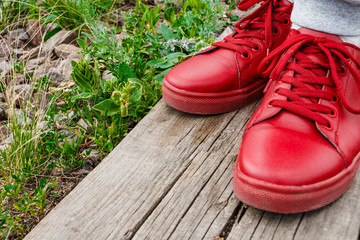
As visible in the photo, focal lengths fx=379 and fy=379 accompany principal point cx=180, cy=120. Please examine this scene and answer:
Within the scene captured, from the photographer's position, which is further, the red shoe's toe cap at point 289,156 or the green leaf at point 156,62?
the green leaf at point 156,62

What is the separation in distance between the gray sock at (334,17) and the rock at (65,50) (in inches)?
76.2

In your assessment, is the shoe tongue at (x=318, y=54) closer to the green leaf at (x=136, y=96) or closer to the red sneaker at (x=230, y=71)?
the red sneaker at (x=230, y=71)

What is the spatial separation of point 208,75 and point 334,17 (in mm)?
577

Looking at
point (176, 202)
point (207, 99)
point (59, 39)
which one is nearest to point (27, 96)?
point (59, 39)

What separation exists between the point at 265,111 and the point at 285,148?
0.69 ft

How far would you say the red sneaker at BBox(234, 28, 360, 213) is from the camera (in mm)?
1204

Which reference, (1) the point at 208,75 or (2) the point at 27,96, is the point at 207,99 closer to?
(1) the point at 208,75

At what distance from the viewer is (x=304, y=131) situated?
4.28 feet

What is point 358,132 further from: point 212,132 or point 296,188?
point 212,132

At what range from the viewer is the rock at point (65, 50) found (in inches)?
115

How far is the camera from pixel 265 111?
1416 mm

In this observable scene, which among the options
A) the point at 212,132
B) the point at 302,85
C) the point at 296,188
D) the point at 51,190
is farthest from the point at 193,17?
the point at 296,188

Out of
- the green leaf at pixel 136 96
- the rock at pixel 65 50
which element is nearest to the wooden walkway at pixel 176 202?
the green leaf at pixel 136 96

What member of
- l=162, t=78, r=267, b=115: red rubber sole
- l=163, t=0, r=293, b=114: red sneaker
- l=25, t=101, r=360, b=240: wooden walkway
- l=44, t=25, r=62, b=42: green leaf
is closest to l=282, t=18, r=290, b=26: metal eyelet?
l=163, t=0, r=293, b=114: red sneaker
